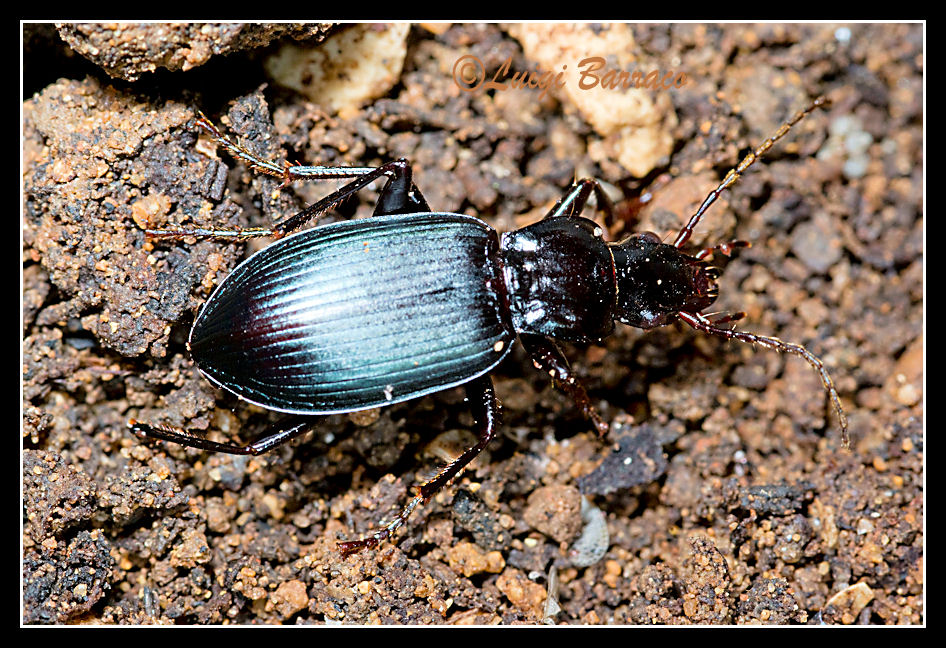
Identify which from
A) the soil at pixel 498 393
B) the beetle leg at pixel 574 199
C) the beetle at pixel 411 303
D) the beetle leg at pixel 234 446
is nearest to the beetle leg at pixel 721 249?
the beetle at pixel 411 303

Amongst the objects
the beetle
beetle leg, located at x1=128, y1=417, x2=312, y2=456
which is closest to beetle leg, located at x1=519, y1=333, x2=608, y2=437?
the beetle

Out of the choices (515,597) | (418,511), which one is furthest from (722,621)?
(418,511)

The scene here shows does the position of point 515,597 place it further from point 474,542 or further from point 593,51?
point 593,51

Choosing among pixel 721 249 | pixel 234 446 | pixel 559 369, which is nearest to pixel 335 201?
pixel 234 446

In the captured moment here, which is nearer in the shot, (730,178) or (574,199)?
(730,178)

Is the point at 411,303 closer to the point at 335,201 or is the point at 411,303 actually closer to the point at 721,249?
the point at 335,201
